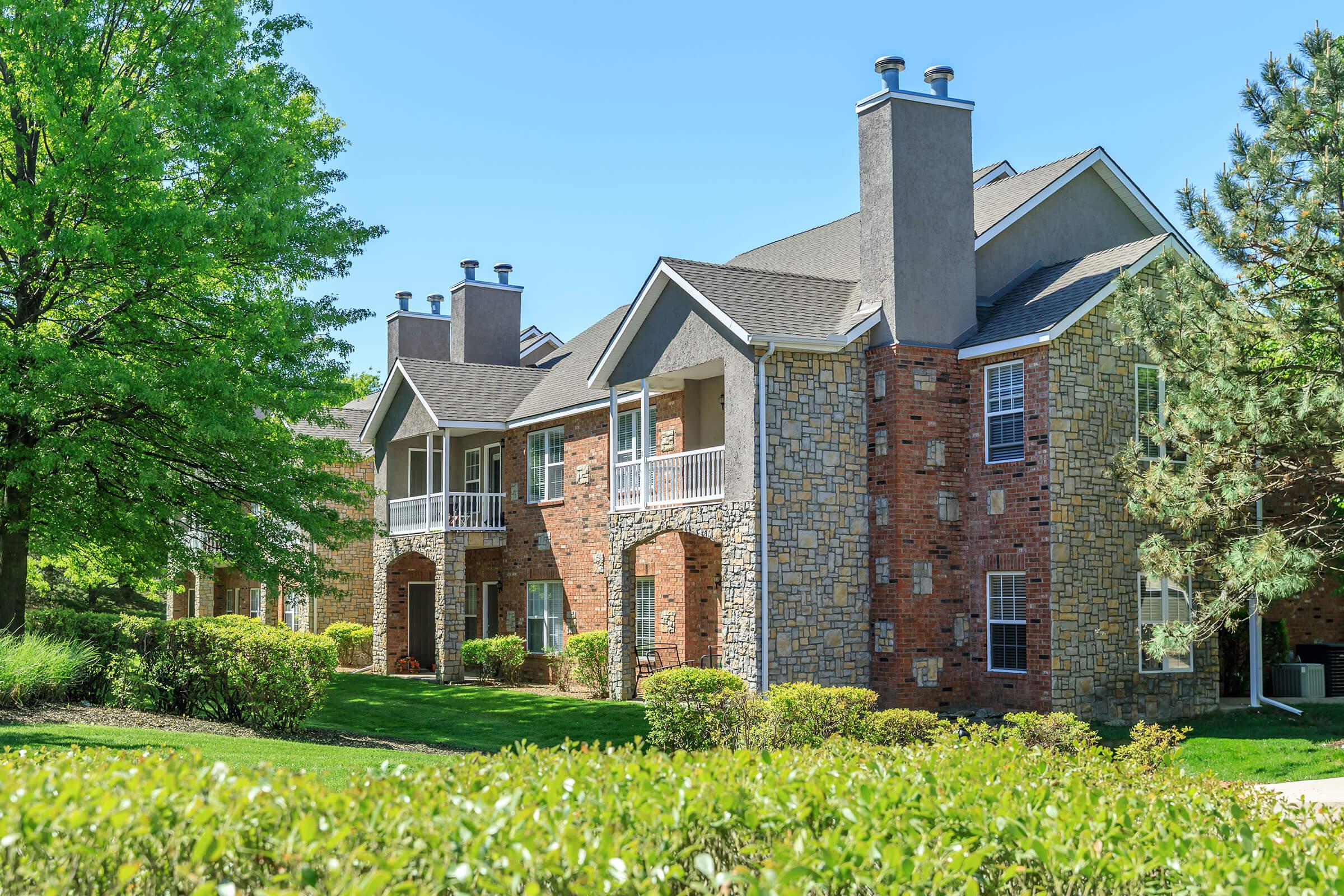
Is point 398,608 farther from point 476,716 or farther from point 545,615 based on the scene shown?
point 476,716

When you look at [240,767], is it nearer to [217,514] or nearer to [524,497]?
[217,514]

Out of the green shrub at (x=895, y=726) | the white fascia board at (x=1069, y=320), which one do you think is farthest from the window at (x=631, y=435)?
the green shrub at (x=895, y=726)

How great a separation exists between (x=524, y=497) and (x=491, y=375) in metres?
4.02

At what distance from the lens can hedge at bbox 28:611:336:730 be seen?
627 inches

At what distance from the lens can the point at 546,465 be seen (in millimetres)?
27359

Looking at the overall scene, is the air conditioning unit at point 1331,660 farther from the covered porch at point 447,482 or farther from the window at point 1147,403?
the covered porch at point 447,482

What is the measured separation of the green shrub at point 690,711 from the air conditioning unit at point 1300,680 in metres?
11.6

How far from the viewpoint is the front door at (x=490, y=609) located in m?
29.4

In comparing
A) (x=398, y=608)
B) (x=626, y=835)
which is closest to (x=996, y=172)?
(x=398, y=608)

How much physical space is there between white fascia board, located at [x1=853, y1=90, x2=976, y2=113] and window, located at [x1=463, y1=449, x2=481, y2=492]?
572 inches

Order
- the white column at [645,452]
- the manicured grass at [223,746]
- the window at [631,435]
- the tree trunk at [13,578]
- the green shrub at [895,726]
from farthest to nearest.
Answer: the window at [631,435]
the white column at [645,452]
the tree trunk at [13,578]
the green shrub at [895,726]
the manicured grass at [223,746]

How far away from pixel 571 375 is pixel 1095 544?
14.0m

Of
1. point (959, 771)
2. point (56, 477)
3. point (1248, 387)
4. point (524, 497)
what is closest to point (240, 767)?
point (959, 771)

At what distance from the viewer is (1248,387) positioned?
1536 cm
